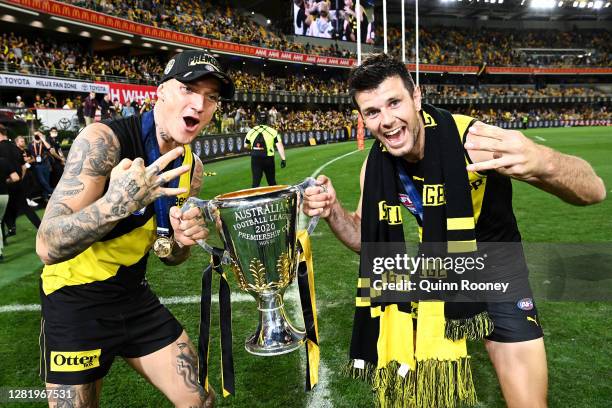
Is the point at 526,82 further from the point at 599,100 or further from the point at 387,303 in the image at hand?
the point at 387,303

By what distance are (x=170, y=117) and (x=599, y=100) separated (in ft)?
238

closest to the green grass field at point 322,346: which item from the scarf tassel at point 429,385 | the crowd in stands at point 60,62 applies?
the scarf tassel at point 429,385

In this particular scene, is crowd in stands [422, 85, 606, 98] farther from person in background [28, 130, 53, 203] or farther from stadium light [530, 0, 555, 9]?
person in background [28, 130, 53, 203]

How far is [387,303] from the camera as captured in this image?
2701mm

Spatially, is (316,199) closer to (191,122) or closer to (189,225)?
(189,225)

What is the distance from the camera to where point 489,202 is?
2641mm

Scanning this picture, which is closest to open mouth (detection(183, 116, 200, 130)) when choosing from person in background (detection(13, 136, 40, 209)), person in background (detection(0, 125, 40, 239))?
person in background (detection(0, 125, 40, 239))

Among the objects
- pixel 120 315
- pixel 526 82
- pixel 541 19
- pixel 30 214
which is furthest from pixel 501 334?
pixel 541 19

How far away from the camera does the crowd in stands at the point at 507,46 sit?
59406 mm

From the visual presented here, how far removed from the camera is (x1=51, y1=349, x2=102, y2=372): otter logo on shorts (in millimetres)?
2295

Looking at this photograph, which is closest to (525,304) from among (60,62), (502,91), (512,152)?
(512,152)

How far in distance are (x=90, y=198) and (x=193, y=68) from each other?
786 mm

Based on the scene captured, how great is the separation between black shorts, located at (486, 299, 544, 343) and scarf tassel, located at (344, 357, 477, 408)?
240 mm

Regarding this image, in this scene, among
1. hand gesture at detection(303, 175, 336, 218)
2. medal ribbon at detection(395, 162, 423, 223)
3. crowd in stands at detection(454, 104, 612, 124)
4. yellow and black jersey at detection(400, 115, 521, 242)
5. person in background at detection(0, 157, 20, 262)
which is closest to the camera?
hand gesture at detection(303, 175, 336, 218)
